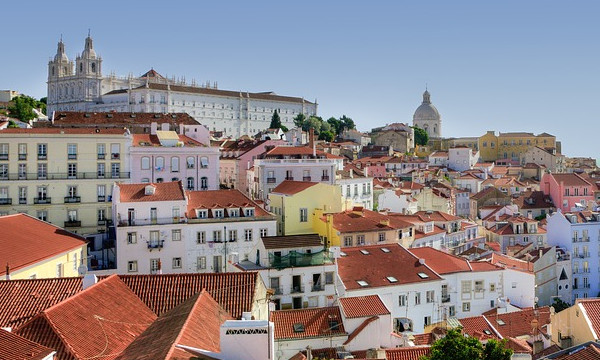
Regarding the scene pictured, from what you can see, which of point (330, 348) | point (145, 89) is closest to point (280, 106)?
point (145, 89)

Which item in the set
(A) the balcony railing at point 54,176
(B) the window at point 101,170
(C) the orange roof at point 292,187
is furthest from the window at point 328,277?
(B) the window at point 101,170

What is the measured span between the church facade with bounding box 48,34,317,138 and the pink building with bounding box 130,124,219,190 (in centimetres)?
8839

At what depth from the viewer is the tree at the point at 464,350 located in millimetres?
17484

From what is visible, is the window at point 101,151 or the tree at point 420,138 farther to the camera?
the tree at point 420,138

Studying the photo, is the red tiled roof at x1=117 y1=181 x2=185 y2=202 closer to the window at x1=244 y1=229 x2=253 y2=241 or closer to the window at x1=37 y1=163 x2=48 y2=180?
the window at x1=244 y1=229 x2=253 y2=241

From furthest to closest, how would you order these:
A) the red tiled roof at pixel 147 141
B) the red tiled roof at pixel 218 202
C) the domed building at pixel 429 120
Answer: the domed building at pixel 429 120 → the red tiled roof at pixel 147 141 → the red tiled roof at pixel 218 202

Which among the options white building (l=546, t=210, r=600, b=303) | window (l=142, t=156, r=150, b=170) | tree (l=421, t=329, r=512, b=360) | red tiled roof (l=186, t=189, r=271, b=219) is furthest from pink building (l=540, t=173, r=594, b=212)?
tree (l=421, t=329, r=512, b=360)

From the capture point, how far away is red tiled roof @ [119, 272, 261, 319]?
60.1 ft

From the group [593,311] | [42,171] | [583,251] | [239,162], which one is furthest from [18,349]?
[239,162]

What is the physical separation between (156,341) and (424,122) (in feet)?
559

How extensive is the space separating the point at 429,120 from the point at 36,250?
156 m

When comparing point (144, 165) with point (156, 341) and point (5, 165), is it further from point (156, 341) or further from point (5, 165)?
point (156, 341)

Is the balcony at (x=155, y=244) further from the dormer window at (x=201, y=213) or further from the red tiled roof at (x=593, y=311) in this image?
the red tiled roof at (x=593, y=311)

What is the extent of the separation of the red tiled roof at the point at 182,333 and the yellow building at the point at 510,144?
134 m
